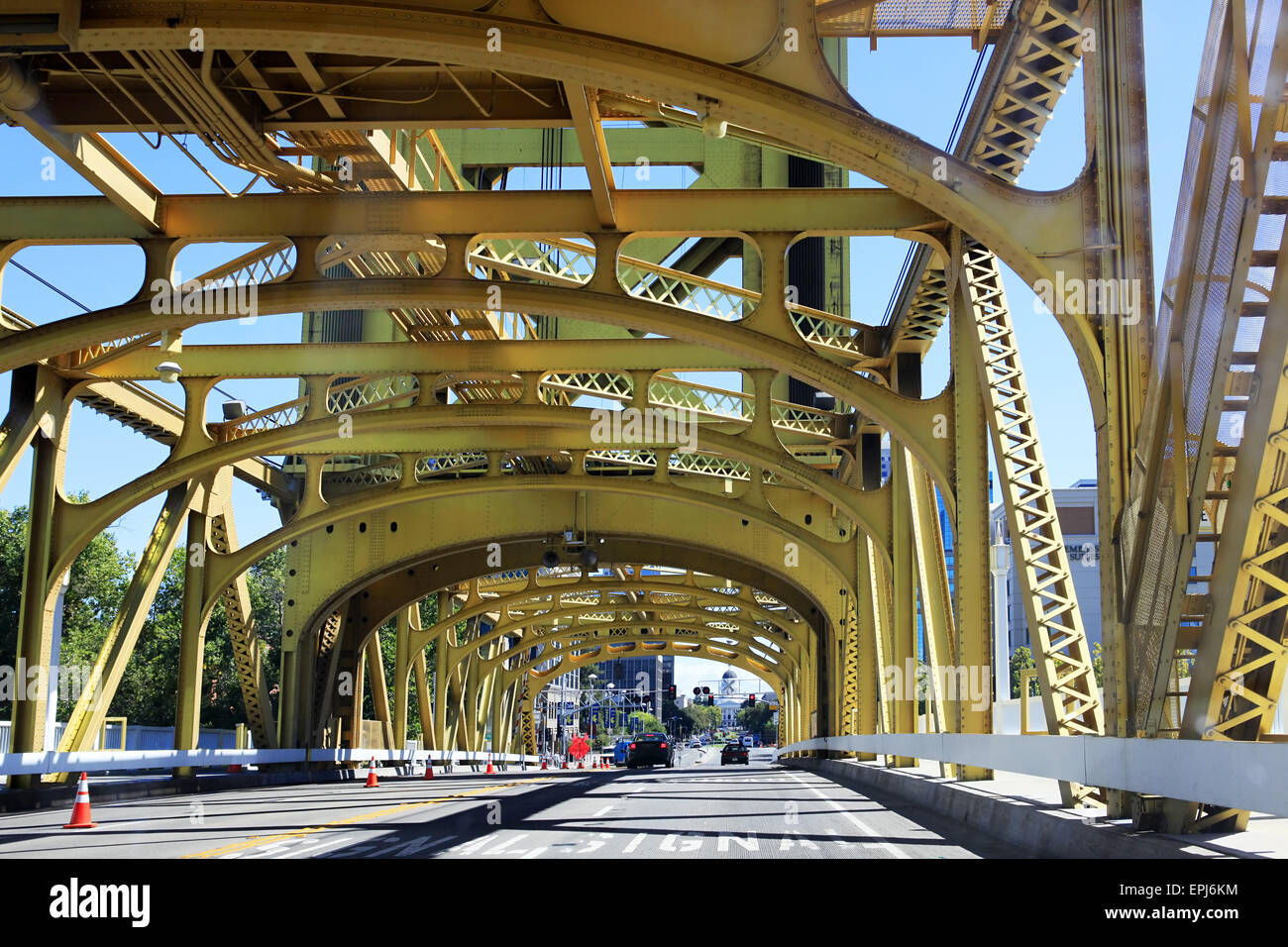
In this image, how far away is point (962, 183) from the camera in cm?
1205

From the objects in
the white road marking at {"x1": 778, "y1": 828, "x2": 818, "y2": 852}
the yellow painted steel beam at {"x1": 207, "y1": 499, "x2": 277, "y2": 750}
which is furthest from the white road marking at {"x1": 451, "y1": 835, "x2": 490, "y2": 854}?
the yellow painted steel beam at {"x1": 207, "y1": 499, "x2": 277, "y2": 750}

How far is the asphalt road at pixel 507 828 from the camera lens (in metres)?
10.3

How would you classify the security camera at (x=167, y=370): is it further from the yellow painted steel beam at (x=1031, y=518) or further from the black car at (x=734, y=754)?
the black car at (x=734, y=754)

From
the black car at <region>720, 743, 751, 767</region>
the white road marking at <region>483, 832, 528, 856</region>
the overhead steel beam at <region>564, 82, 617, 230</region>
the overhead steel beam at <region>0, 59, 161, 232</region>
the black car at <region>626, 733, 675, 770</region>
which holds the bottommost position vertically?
the black car at <region>720, 743, 751, 767</region>

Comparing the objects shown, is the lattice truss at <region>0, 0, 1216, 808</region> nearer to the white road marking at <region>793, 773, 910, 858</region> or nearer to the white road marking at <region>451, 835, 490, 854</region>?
the white road marking at <region>793, 773, 910, 858</region>

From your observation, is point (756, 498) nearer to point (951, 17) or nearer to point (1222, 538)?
point (951, 17)

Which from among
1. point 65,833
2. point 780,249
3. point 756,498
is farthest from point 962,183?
point 756,498

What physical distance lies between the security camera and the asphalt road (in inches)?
254

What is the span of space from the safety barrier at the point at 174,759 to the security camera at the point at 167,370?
5.88 meters

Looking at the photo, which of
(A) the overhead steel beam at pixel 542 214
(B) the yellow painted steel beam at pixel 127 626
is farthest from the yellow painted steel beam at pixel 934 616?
(B) the yellow painted steel beam at pixel 127 626

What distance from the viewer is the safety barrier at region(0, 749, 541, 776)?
18695 millimetres

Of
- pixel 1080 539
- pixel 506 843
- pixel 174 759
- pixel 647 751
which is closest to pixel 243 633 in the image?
pixel 174 759
